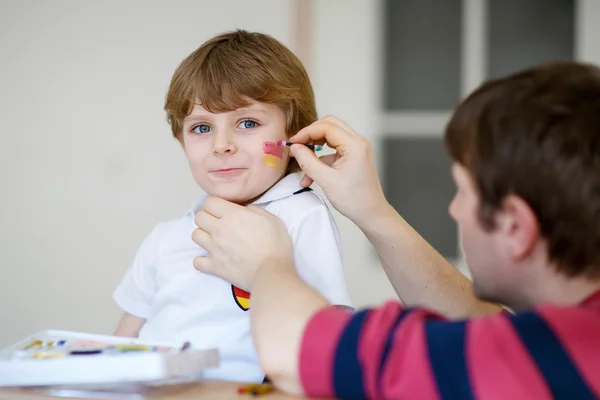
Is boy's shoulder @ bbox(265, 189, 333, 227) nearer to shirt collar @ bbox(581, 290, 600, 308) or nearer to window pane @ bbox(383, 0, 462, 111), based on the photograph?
shirt collar @ bbox(581, 290, 600, 308)

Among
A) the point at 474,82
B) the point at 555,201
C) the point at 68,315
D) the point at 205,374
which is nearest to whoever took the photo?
the point at 555,201

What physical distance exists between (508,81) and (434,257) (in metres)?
0.49

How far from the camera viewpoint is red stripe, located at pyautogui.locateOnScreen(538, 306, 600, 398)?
0.68m

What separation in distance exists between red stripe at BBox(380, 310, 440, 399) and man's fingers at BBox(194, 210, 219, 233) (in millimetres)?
471

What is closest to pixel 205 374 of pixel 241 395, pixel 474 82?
pixel 241 395

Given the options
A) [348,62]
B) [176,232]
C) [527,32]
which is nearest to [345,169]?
[176,232]

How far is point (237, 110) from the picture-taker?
4.04ft

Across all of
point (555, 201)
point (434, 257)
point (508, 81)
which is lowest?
point (434, 257)

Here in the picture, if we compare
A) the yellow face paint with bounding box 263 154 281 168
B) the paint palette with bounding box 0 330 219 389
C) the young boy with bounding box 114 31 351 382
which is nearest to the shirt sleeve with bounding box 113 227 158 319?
the young boy with bounding box 114 31 351 382

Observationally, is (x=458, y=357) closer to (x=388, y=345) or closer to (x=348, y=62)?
(x=388, y=345)

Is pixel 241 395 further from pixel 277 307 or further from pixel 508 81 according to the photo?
pixel 508 81

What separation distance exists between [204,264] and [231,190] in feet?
0.55

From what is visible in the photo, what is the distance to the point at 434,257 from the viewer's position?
1.26m

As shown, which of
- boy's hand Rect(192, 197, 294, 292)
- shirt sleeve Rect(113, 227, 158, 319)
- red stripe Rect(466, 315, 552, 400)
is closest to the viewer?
red stripe Rect(466, 315, 552, 400)
